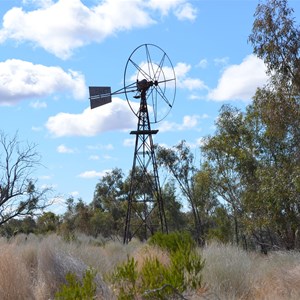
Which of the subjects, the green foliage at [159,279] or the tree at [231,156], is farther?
the tree at [231,156]

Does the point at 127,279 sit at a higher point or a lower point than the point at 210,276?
higher

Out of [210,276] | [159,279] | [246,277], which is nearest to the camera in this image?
[159,279]

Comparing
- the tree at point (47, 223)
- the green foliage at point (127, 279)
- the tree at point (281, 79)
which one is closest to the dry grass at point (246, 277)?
the green foliage at point (127, 279)

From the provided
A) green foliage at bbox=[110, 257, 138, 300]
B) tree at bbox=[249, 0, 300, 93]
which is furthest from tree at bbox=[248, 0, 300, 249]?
green foliage at bbox=[110, 257, 138, 300]

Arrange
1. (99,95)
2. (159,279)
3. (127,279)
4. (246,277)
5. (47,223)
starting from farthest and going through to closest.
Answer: (47,223), (99,95), (246,277), (127,279), (159,279)

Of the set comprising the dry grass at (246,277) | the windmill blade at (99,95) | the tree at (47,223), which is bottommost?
the dry grass at (246,277)

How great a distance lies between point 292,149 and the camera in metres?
21.0

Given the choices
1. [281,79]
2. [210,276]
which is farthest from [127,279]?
[281,79]

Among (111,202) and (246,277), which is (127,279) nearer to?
(246,277)

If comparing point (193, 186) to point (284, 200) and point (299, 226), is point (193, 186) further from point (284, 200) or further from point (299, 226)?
point (284, 200)

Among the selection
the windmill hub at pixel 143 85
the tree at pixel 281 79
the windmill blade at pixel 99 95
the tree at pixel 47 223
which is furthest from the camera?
the tree at pixel 47 223

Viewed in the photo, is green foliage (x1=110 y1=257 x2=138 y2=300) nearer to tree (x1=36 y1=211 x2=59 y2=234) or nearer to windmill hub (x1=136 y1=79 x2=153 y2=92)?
windmill hub (x1=136 y1=79 x2=153 y2=92)

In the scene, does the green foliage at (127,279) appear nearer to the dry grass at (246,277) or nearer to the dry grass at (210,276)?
the dry grass at (210,276)

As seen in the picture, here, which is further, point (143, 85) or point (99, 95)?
point (99, 95)
